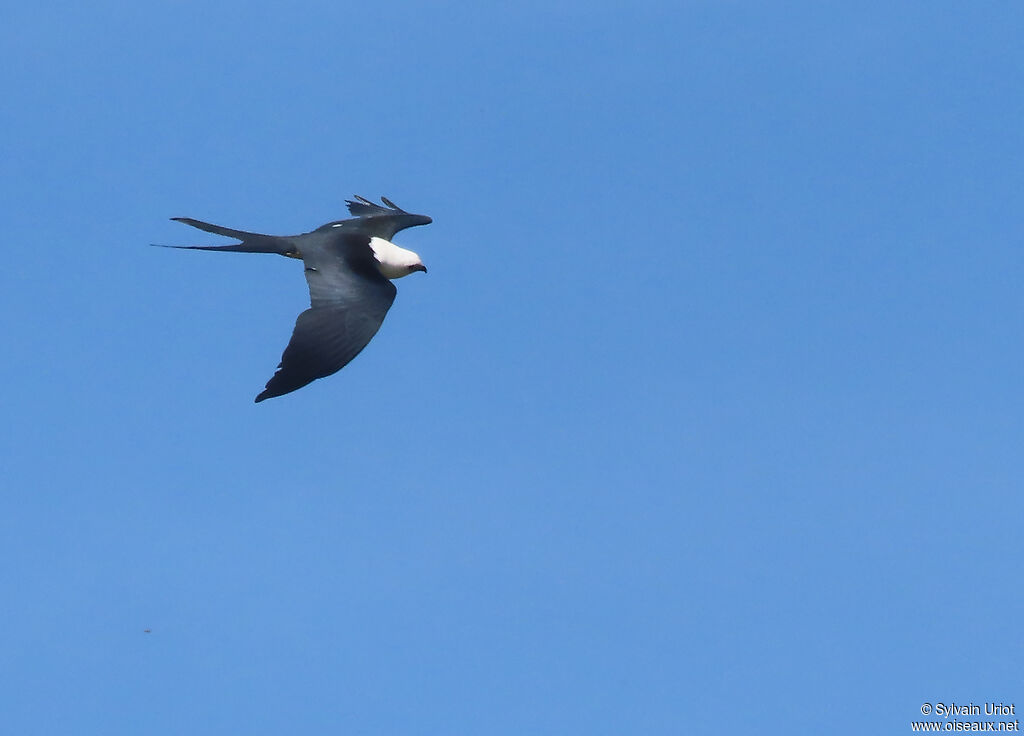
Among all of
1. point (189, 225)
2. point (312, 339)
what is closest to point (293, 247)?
point (189, 225)

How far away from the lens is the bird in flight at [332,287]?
13305mm

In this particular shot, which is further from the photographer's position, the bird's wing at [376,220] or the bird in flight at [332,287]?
the bird's wing at [376,220]

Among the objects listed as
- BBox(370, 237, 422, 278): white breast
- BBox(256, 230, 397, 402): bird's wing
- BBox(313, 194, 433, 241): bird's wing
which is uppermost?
BBox(313, 194, 433, 241): bird's wing

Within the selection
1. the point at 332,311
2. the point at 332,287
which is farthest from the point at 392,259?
the point at 332,311

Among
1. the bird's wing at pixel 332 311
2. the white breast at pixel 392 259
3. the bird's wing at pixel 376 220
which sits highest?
the bird's wing at pixel 376 220

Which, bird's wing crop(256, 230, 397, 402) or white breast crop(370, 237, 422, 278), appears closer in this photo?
bird's wing crop(256, 230, 397, 402)

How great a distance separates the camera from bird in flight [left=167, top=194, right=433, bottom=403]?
43.7 ft

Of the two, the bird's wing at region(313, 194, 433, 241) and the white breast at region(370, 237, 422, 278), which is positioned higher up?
the bird's wing at region(313, 194, 433, 241)

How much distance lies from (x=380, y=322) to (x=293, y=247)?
177 cm

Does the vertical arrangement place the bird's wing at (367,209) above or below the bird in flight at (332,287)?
above

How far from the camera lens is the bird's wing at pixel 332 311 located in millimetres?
13203

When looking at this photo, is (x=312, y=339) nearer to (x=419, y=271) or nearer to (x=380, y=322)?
(x=380, y=322)

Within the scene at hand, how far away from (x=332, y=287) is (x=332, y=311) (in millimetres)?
493

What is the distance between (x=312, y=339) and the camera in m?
13.6
